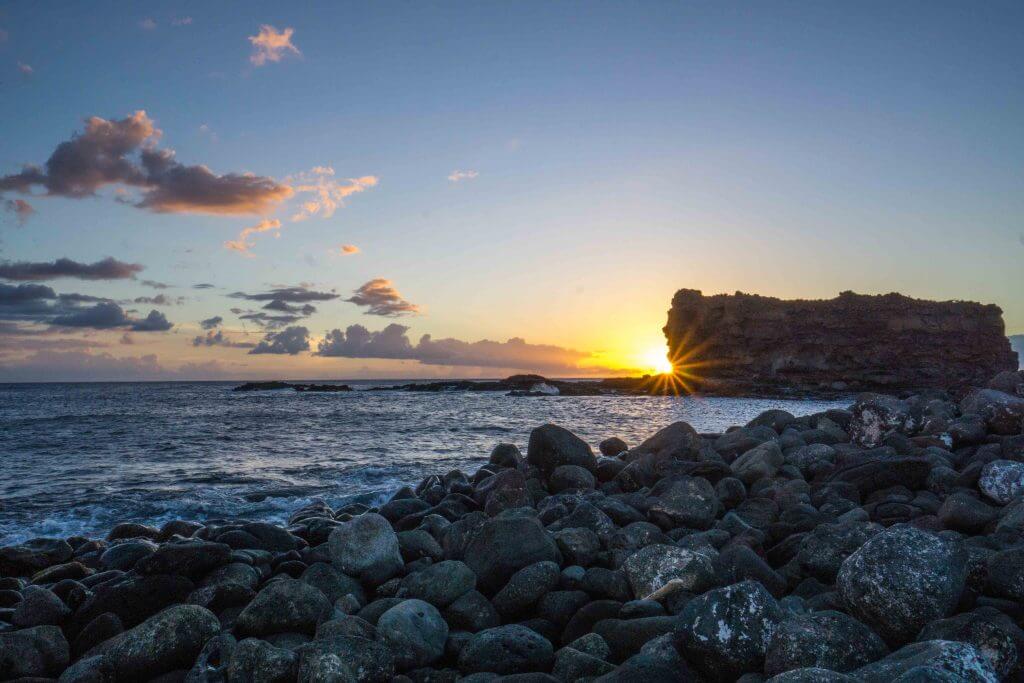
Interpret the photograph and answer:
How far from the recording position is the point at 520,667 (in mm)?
4797

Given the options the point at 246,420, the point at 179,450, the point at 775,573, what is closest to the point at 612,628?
the point at 775,573

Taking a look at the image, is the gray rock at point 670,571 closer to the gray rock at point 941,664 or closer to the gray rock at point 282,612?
the gray rock at point 941,664

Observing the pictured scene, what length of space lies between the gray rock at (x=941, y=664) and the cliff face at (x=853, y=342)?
70594 millimetres

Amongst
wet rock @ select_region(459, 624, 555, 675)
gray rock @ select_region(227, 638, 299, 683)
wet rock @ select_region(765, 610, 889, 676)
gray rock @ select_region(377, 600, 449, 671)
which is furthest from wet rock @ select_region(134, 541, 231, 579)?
wet rock @ select_region(765, 610, 889, 676)

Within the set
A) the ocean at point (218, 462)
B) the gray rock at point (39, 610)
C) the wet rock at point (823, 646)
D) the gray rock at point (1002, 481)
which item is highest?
the gray rock at point (1002, 481)

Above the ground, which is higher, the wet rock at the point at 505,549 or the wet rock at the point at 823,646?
the wet rock at the point at 823,646

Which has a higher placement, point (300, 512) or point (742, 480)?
point (742, 480)

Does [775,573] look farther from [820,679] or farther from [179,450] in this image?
[179,450]

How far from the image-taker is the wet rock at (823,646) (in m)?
3.74

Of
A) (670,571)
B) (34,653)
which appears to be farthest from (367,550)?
Answer: (670,571)

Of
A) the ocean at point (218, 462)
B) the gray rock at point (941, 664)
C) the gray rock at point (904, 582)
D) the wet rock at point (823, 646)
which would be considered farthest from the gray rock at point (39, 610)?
the gray rock at point (904, 582)

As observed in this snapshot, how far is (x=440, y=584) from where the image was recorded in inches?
244

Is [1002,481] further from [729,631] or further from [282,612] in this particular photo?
[282,612]

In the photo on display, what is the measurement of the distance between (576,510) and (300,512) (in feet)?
18.5
